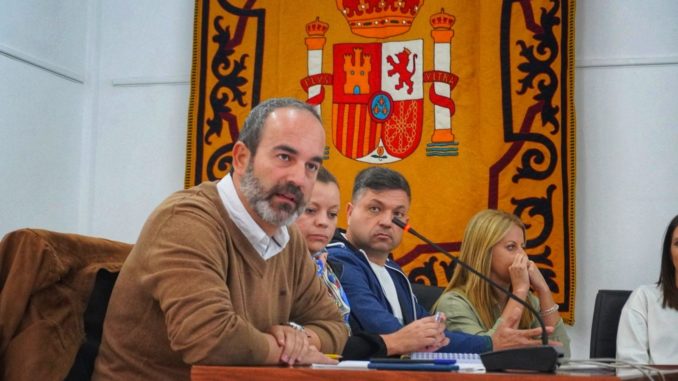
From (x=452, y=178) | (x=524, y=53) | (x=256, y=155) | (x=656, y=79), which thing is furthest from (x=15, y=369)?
(x=656, y=79)

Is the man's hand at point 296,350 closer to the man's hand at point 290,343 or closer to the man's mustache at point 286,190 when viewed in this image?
the man's hand at point 290,343

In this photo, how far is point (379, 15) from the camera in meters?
4.34

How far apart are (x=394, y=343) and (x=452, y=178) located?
1.93 m

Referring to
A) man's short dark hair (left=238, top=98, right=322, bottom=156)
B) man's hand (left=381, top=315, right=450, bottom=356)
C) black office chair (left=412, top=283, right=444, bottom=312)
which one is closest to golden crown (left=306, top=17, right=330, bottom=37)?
black office chair (left=412, top=283, right=444, bottom=312)

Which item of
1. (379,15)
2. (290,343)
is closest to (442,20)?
(379,15)

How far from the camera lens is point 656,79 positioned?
407 centimetres

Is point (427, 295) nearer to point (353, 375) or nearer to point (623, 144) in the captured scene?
point (623, 144)

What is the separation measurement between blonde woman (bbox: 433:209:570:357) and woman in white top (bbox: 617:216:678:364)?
0.98ft

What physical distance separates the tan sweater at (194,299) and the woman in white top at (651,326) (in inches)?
67.7

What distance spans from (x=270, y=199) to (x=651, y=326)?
2114 millimetres

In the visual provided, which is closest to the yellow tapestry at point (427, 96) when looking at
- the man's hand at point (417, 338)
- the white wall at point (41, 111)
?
the white wall at point (41, 111)

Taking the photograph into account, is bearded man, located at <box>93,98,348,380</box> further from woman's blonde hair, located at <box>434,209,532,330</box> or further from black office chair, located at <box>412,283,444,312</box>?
black office chair, located at <box>412,283,444,312</box>

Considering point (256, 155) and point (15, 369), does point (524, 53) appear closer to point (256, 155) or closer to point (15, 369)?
point (256, 155)

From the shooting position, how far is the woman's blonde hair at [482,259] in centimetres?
307
